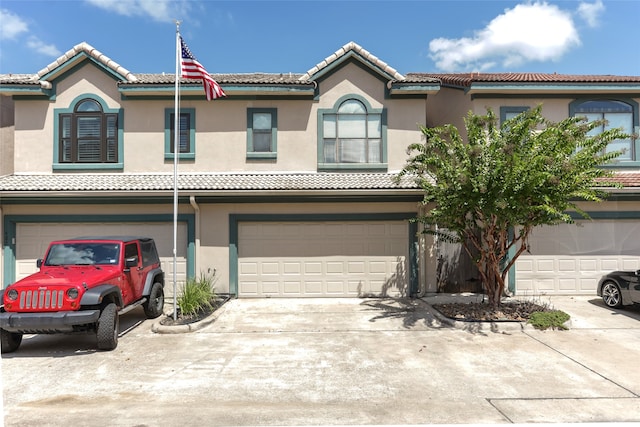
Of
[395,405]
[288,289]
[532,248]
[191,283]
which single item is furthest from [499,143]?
[191,283]

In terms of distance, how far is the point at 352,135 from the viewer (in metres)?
12.4

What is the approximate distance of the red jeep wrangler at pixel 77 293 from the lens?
641 cm

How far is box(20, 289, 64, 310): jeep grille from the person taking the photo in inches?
255

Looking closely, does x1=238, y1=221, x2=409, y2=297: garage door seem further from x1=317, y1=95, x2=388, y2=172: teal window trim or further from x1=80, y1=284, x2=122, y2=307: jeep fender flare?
x1=80, y1=284, x2=122, y2=307: jeep fender flare

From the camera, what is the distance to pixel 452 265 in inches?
478

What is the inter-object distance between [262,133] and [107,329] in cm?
759

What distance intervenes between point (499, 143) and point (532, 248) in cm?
517

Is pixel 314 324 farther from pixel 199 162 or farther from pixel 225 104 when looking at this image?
pixel 225 104

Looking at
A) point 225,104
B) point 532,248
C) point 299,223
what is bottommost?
point 532,248

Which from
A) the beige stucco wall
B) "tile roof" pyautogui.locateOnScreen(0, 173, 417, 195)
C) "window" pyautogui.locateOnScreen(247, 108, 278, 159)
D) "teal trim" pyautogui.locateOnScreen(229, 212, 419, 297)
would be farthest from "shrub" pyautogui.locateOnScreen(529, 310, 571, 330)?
"window" pyautogui.locateOnScreen(247, 108, 278, 159)

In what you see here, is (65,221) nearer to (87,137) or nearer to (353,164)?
(87,137)

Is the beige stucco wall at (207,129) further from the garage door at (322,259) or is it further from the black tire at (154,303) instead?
the black tire at (154,303)

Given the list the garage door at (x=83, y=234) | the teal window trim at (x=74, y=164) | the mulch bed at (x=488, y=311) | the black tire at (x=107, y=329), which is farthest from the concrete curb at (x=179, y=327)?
the teal window trim at (x=74, y=164)

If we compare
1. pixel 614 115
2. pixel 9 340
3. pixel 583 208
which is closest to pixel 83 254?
pixel 9 340
